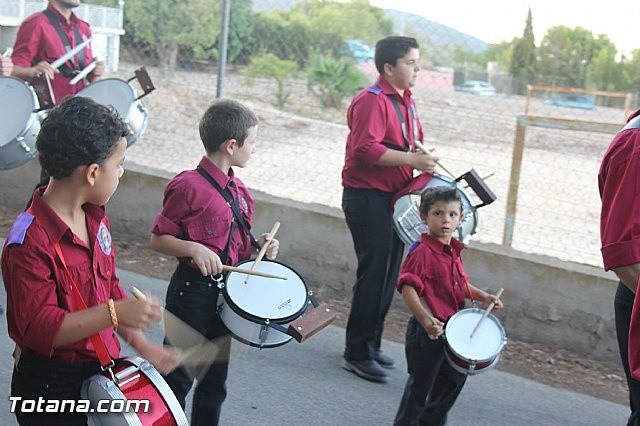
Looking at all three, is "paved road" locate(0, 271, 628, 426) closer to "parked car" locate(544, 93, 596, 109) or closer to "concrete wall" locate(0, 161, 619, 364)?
"concrete wall" locate(0, 161, 619, 364)

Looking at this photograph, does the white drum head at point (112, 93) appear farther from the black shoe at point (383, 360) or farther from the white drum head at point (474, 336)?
the white drum head at point (474, 336)

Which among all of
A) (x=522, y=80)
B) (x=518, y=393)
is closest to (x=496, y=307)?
(x=518, y=393)

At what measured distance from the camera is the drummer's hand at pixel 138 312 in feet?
7.99

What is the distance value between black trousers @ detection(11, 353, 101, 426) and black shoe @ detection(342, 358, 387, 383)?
2747 millimetres

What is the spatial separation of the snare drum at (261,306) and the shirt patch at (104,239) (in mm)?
820

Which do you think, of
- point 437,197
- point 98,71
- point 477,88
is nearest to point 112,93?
point 98,71

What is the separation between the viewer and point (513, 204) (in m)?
6.51

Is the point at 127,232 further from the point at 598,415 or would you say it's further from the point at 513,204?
the point at 598,415

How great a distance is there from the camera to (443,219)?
13.8ft

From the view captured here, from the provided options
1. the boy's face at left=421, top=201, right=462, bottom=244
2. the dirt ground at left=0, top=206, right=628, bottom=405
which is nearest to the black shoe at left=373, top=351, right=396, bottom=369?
the dirt ground at left=0, top=206, right=628, bottom=405

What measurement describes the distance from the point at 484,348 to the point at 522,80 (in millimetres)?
4191

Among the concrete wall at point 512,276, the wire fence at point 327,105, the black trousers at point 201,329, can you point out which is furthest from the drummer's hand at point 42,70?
the black trousers at point 201,329

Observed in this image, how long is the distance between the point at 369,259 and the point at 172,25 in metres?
3.74

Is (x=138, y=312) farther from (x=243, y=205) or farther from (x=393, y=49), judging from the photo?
(x=393, y=49)
